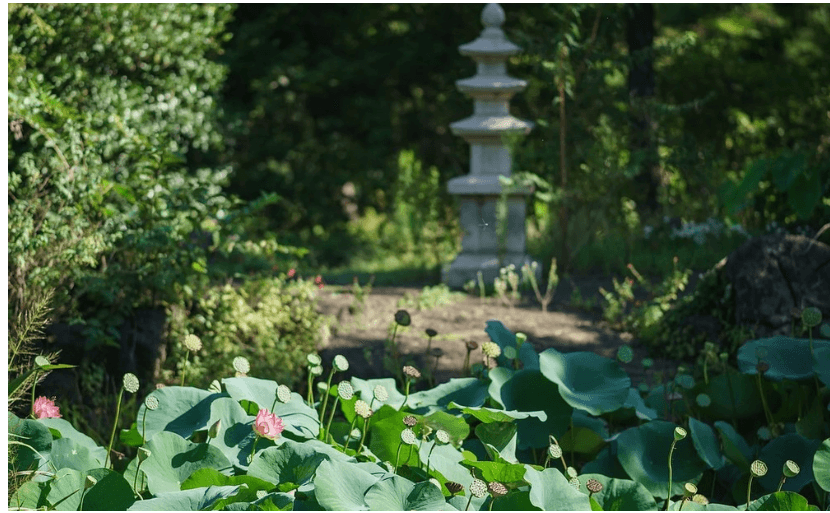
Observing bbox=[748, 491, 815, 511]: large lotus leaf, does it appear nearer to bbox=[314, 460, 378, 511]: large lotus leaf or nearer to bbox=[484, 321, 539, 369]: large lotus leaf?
bbox=[484, 321, 539, 369]: large lotus leaf

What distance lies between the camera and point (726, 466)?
2.71 meters

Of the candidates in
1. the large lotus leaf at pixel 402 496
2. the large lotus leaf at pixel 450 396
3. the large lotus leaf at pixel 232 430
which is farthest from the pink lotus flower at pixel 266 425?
the large lotus leaf at pixel 450 396

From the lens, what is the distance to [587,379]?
106 inches

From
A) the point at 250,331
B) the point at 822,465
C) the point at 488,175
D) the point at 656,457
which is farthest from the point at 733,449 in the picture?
the point at 488,175

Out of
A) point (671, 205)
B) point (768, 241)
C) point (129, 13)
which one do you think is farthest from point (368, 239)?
point (768, 241)

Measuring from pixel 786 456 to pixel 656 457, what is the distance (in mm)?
412

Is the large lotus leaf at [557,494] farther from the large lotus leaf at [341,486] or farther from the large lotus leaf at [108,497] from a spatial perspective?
the large lotus leaf at [108,497]

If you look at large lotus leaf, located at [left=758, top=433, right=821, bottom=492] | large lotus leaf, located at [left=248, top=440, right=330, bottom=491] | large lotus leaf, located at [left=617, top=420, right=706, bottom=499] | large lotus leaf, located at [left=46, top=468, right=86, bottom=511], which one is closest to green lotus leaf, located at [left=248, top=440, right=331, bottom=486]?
large lotus leaf, located at [left=248, top=440, right=330, bottom=491]

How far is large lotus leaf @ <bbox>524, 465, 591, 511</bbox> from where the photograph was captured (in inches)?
79.6

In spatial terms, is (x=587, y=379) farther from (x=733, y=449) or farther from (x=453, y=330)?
(x=453, y=330)

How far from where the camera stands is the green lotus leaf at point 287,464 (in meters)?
2.07

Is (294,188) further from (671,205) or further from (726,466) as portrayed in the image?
(726,466)

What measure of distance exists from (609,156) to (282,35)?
469 cm

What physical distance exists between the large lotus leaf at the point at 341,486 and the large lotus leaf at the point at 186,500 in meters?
0.22
